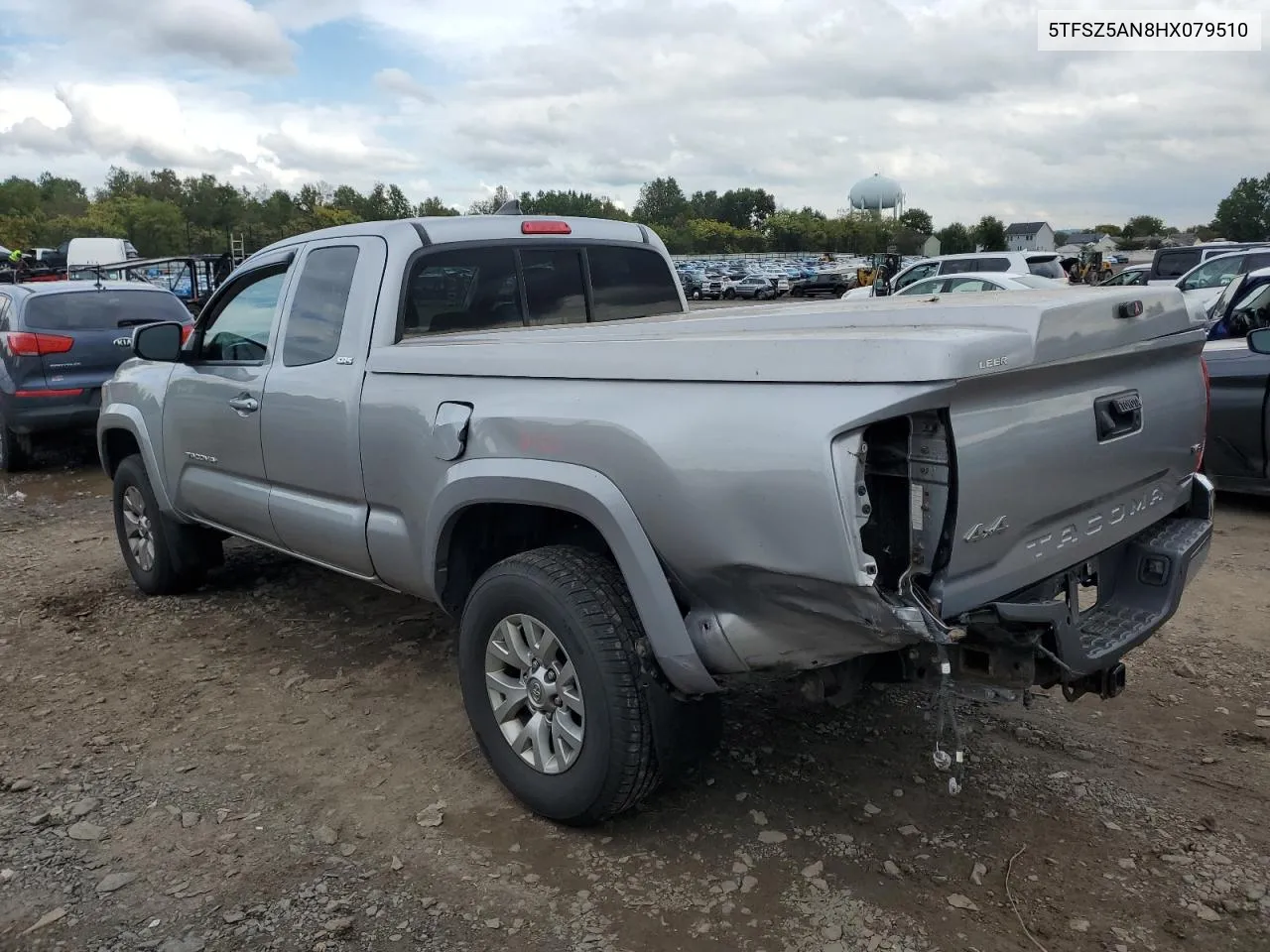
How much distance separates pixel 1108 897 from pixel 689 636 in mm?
1364

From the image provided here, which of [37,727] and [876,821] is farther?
[37,727]

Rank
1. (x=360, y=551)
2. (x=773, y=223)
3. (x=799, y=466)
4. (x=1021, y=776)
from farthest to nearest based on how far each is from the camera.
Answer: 1. (x=773, y=223)
2. (x=360, y=551)
3. (x=1021, y=776)
4. (x=799, y=466)

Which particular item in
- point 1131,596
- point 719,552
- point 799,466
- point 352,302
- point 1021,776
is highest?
point 352,302

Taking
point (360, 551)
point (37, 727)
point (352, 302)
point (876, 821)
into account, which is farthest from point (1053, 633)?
point (37, 727)

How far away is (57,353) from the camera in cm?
930

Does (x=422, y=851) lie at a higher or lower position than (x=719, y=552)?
lower

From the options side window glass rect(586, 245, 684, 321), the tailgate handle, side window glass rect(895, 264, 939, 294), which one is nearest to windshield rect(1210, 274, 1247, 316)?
side window glass rect(586, 245, 684, 321)

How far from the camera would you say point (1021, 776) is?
3.50 meters

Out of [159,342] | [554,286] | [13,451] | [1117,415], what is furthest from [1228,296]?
[13,451]

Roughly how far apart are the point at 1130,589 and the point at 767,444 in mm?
1503

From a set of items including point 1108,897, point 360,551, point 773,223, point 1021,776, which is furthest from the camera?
point 773,223

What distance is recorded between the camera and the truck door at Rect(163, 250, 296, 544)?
14.6 feet

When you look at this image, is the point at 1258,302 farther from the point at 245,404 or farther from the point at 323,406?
the point at 245,404

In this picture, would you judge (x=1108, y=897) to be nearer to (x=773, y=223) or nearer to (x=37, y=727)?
(x=37, y=727)
